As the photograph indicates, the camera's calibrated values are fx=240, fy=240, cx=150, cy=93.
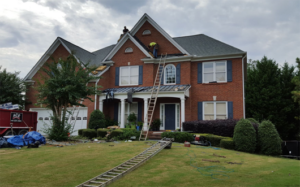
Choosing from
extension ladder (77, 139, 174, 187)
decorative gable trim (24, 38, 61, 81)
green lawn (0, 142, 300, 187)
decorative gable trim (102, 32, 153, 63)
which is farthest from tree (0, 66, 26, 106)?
extension ladder (77, 139, 174, 187)

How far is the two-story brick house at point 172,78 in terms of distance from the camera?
19.0 m

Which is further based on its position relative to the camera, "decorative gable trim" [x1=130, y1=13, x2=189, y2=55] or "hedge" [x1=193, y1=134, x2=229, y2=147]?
"decorative gable trim" [x1=130, y1=13, x2=189, y2=55]

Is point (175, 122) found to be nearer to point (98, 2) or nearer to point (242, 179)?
point (98, 2)

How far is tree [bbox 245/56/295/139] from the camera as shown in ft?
78.4

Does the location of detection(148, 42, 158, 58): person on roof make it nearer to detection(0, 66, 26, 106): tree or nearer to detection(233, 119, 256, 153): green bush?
detection(233, 119, 256, 153): green bush

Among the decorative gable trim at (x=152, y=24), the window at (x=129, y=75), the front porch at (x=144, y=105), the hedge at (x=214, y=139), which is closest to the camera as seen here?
the hedge at (x=214, y=139)

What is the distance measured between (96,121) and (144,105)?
401 centimetres

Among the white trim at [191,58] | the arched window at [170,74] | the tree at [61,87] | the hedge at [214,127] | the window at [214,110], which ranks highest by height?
the white trim at [191,58]

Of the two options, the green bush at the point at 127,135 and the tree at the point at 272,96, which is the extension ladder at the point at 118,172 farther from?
the tree at the point at 272,96

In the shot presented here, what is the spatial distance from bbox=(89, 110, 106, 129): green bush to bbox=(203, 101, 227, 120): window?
8266 millimetres

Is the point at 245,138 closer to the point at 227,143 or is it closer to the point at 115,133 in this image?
the point at 227,143

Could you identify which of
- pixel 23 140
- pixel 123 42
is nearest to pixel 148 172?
pixel 23 140

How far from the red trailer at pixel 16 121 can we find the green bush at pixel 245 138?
13.5 meters

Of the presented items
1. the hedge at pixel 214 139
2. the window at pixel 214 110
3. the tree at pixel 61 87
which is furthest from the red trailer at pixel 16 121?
the window at pixel 214 110
